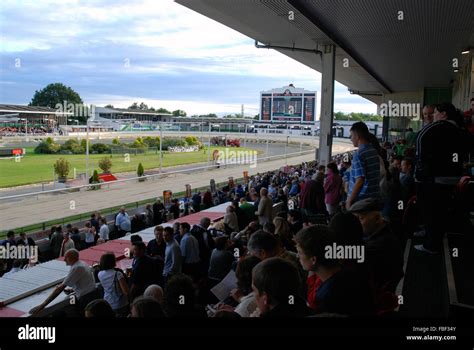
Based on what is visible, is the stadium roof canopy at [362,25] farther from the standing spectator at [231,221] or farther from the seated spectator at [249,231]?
the seated spectator at [249,231]

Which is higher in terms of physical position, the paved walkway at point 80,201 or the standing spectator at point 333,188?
the standing spectator at point 333,188

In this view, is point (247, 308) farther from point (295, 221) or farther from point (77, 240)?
point (77, 240)

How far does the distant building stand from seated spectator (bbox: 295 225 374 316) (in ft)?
A: 173

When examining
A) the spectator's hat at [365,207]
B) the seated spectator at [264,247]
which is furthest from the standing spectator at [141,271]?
the spectator's hat at [365,207]

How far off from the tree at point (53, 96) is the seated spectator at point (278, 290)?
73429mm

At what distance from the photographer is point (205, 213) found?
8586 millimetres

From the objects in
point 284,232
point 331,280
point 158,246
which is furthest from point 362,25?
point 331,280

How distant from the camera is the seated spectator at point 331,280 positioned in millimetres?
1564

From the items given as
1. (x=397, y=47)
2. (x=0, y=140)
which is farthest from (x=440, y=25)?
(x=0, y=140)

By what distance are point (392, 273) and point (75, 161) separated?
141ft

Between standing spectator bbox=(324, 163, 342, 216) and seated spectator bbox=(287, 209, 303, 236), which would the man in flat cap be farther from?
standing spectator bbox=(324, 163, 342, 216)

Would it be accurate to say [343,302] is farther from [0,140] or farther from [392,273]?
[0,140]

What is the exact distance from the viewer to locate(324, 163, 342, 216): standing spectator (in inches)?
204

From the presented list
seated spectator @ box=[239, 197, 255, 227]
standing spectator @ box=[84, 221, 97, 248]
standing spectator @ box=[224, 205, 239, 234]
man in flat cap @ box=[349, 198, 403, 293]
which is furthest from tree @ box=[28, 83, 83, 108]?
man in flat cap @ box=[349, 198, 403, 293]
